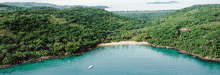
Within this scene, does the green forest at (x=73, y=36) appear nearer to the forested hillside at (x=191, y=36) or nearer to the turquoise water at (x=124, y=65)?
the forested hillside at (x=191, y=36)

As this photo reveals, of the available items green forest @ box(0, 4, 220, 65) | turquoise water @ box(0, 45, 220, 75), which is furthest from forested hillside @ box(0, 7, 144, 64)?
turquoise water @ box(0, 45, 220, 75)

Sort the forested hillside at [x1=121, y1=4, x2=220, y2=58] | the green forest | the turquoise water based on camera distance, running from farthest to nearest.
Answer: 1. the green forest
2. the forested hillside at [x1=121, y1=4, x2=220, y2=58]
3. the turquoise water

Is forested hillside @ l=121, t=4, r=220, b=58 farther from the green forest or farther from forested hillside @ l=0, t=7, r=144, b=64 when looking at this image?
forested hillside @ l=0, t=7, r=144, b=64

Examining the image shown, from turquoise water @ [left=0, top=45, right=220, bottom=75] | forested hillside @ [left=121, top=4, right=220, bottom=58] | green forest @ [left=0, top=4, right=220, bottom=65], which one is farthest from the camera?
green forest @ [left=0, top=4, right=220, bottom=65]

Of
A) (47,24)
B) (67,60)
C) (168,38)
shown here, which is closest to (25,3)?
(47,24)

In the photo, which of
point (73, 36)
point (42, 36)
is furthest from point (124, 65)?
point (42, 36)

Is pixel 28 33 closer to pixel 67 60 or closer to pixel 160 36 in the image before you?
pixel 67 60

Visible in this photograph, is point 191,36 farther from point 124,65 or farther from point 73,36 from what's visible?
point 73,36

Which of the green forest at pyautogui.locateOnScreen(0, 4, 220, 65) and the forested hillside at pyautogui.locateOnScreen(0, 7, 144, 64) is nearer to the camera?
the forested hillside at pyautogui.locateOnScreen(0, 7, 144, 64)
